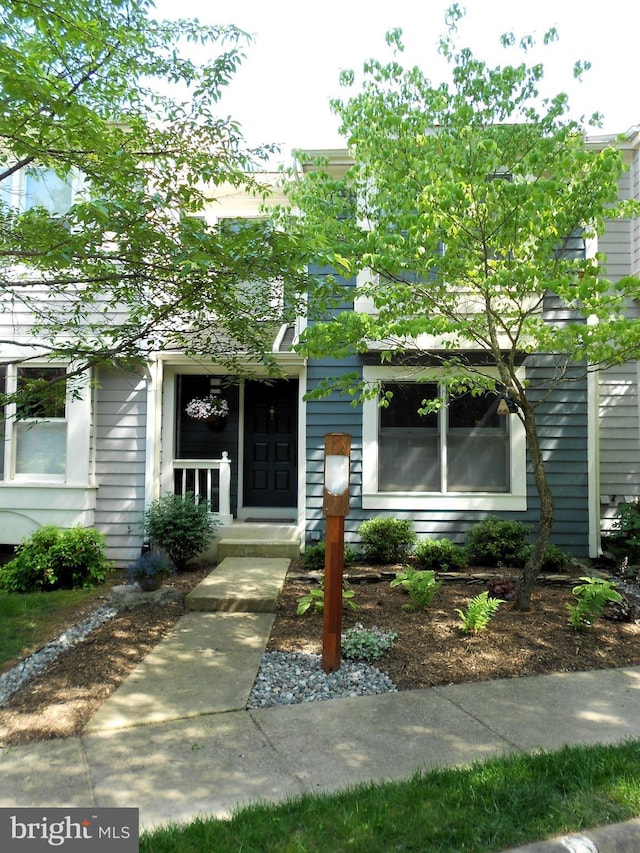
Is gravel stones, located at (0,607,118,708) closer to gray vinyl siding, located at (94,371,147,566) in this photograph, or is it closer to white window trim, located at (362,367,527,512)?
gray vinyl siding, located at (94,371,147,566)

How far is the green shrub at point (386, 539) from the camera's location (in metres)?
7.61

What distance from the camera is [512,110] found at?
18.6 feet

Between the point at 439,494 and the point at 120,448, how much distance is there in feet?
15.0

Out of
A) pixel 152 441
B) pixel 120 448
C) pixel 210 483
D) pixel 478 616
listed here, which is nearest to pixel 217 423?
pixel 210 483

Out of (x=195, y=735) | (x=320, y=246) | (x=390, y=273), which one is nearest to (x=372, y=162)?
A: (x=390, y=273)

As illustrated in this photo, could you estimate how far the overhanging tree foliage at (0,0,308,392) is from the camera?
375 cm

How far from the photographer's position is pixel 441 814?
2449 millimetres

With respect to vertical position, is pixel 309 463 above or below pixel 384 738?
above

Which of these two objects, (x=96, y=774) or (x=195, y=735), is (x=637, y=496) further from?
(x=96, y=774)

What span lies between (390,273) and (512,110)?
203cm

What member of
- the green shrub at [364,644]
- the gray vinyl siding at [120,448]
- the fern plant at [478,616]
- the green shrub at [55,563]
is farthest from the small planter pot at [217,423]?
the fern plant at [478,616]

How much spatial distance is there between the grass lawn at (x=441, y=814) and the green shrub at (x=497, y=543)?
15.4 ft

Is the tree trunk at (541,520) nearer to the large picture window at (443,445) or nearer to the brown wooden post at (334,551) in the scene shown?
the brown wooden post at (334,551)

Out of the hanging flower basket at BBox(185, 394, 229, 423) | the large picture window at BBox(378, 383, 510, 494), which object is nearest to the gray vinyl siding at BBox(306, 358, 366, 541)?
the large picture window at BBox(378, 383, 510, 494)
